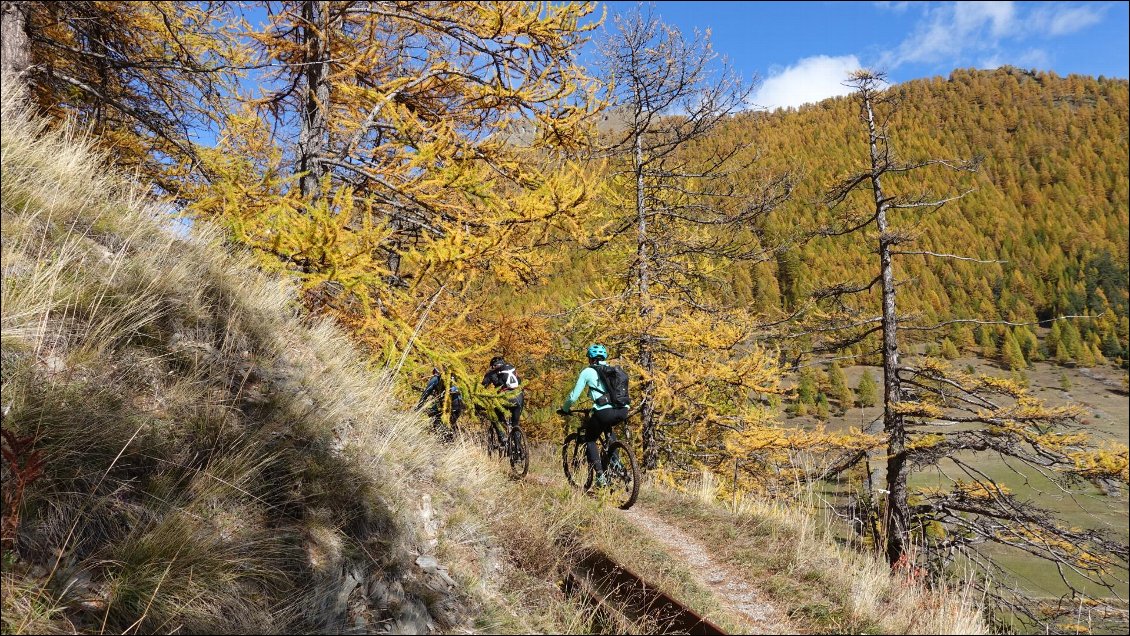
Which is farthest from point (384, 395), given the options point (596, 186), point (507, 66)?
point (507, 66)

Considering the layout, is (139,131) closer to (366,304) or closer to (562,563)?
(366,304)

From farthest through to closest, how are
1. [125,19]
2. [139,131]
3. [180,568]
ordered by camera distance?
[139,131] → [125,19] → [180,568]

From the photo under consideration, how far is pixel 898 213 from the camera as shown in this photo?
12516 mm

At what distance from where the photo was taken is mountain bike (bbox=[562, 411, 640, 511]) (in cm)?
663

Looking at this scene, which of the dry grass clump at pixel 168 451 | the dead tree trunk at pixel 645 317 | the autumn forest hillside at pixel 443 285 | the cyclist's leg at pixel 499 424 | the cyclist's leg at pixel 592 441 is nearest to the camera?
the dry grass clump at pixel 168 451

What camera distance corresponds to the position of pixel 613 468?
7.08 meters

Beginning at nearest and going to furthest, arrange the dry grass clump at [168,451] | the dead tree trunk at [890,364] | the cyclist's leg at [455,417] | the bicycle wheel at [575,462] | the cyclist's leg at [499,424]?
the dry grass clump at [168,451] → the bicycle wheel at [575,462] → the cyclist's leg at [455,417] → the cyclist's leg at [499,424] → the dead tree trunk at [890,364]

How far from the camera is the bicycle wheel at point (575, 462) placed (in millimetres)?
7320

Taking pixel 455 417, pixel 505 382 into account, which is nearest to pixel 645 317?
pixel 505 382

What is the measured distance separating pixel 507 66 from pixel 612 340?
741 cm

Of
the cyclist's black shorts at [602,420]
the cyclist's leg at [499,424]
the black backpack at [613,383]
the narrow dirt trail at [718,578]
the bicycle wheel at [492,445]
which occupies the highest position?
the black backpack at [613,383]

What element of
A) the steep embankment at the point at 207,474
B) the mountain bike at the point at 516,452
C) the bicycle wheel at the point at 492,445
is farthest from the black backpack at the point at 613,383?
the bicycle wheel at the point at 492,445

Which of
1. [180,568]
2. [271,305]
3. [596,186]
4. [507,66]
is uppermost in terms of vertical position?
[507,66]

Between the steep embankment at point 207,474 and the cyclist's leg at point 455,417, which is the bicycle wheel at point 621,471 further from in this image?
the cyclist's leg at point 455,417
